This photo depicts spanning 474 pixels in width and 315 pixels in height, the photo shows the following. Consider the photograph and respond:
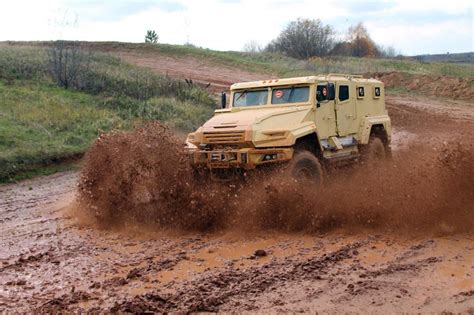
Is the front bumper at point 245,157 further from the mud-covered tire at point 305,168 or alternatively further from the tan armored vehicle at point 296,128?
the mud-covered tire at point 305,168

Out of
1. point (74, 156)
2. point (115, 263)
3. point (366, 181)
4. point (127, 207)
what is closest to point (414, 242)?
point (366, 181)

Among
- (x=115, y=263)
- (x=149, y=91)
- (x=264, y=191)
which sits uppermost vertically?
(x=149, y=91)

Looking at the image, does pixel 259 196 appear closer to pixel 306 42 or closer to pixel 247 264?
pixel 247 264

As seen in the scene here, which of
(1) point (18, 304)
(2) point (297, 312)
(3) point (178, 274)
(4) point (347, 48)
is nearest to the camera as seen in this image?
(2) point (297, 312)

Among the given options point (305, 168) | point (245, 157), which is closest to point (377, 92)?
point (305, 168)

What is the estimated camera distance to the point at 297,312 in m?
4.89

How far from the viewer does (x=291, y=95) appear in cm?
978

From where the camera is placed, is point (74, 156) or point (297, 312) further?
point (74, 156)

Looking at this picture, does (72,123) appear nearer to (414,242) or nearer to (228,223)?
(228,223)

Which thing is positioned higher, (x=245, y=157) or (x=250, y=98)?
(x=250, y=98)

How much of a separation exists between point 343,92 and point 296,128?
1.99 meters

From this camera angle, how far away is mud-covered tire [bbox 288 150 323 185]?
8484mm

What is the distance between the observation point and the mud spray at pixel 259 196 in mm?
7723

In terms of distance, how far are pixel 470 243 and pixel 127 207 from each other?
4747mm
